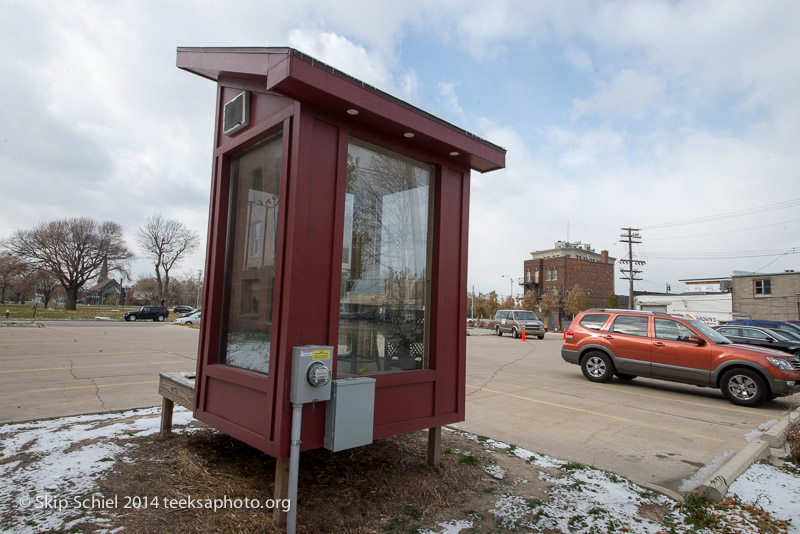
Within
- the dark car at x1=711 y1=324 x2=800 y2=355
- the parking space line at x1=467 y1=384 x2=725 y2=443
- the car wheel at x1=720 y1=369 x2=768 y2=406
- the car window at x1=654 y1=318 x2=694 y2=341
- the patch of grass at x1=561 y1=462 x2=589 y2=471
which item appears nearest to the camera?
the patch of grass at x1=561 y1=462 x2=589 y2=471

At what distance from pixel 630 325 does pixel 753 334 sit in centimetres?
914

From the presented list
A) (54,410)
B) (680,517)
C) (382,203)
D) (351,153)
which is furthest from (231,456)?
(680,517)

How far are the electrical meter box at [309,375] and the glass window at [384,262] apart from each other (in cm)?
47

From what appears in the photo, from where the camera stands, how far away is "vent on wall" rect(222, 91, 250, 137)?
3982mm

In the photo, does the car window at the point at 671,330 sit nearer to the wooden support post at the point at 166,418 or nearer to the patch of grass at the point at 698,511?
the patch of grass at the point at 698,511

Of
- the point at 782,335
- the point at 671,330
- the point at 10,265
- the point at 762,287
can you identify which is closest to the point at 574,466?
the point at 671,330

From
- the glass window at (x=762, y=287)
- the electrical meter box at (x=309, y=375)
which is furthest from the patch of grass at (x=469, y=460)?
the glass window at (x=762, y=287)

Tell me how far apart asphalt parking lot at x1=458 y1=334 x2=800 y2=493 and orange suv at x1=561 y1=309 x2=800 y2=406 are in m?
0.37

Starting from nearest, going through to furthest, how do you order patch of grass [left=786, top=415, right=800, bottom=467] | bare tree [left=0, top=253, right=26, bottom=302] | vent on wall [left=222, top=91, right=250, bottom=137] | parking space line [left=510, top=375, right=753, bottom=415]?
vent on wall [left=222, top=91, right=250, bottom=137] < patch of grass [left=786, top=415, right=800, bottom=467] < parking space line [left=510, top=375, right=753, bottom=415] < bare tree [left=0, top=253, right=26, bottom=302]

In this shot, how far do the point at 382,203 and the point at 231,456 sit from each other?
2.88 meters

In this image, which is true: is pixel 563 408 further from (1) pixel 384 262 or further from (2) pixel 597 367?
(1) pixel 384 262

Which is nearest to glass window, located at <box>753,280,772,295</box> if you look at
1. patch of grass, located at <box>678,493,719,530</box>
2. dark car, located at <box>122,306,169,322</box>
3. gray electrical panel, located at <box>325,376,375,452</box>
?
patch of grass, located at <box>678,493,719,530</box>

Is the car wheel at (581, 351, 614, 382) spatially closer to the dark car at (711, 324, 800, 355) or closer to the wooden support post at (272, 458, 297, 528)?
the dark car at (711, 324, 800, 355)

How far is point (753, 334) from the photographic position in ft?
50.5
